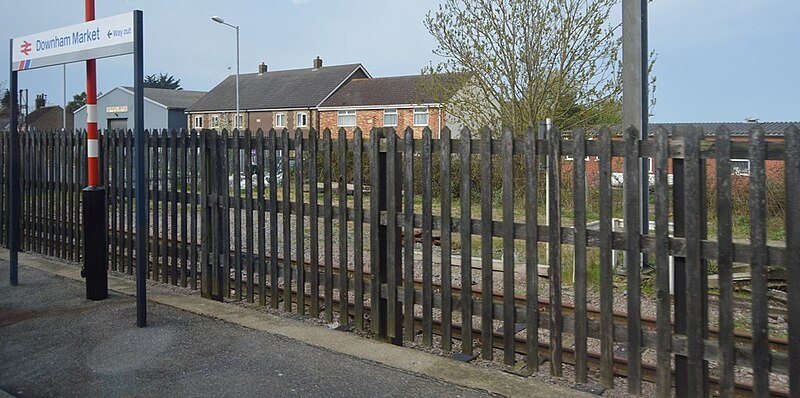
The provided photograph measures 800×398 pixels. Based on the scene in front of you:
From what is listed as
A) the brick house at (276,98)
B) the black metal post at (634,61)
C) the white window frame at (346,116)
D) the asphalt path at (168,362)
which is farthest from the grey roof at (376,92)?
the asphalt path at (168,362)

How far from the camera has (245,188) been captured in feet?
21.6

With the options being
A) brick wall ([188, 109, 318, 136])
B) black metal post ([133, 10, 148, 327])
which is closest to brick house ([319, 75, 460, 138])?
brick wall ([188, 109, 318, 136])

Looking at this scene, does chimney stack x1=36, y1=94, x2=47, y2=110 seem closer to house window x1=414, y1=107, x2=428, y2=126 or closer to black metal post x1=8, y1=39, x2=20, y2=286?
house window x1=414, y1=107, x2=428, y2=126

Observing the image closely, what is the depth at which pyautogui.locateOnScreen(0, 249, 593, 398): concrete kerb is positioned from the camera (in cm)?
445

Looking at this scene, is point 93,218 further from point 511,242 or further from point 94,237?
point 511,242

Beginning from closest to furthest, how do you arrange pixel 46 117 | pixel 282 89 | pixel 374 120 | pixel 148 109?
pixel 374 120 < pixel 282 89 < pixel 148 109 < pixel 46 117

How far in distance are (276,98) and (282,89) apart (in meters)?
1.55

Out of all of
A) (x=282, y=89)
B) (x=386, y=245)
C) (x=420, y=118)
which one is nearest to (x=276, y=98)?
(x=282, y=89)

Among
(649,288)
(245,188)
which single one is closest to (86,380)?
(245,188)

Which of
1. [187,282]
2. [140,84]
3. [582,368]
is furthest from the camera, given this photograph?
[187,282]

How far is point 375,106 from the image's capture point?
4884cm

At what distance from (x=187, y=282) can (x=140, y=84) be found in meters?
2.39

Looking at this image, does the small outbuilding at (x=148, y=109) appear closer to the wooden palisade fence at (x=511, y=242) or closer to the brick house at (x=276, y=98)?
the brick house at (x=276, y=98)

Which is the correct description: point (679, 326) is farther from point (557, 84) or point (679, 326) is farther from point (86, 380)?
point (557, 84)
